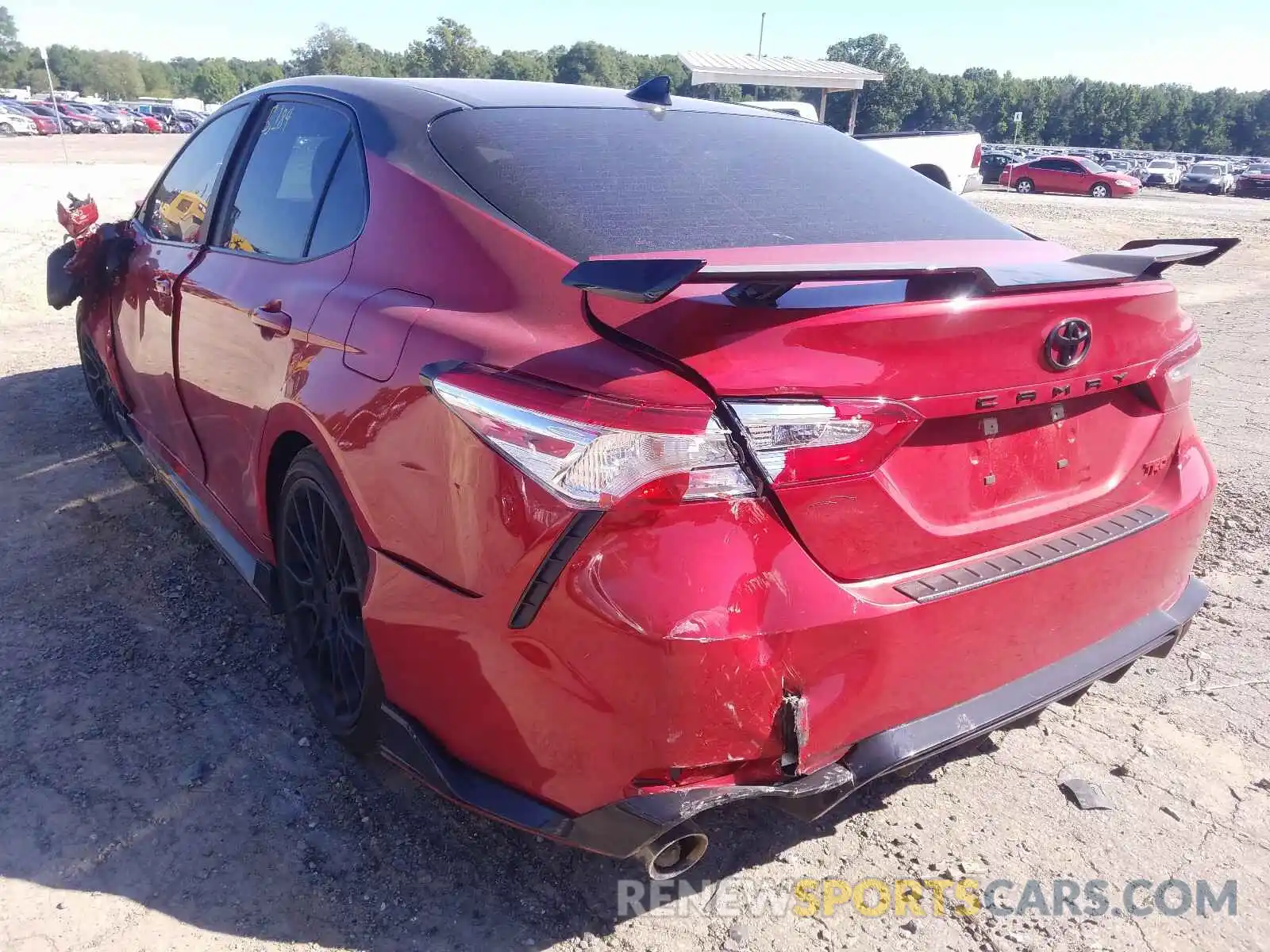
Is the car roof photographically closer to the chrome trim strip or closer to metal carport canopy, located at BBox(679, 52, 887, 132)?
the chrome trim strip

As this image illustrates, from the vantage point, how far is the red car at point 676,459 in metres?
1.64

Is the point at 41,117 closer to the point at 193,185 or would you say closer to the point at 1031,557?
the point at 193,185

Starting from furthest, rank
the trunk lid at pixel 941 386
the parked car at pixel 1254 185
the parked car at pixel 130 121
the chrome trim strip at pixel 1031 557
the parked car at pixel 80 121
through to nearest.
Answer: the parked car at pixel 130 121 < the parked car at pixel 80 121 < the parked car at pixel 1254 185 < the chrome trim strip at pixel 1031 557 < the trunk lid at pixel 941 386

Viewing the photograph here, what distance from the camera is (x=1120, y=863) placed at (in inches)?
91.0

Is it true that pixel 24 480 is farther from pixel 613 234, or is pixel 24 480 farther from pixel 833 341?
pixel 833 341

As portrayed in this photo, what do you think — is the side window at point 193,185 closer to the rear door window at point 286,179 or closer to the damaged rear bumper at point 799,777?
the rear door window at point 286,179

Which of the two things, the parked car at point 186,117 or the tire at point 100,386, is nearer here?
the tire at point 100,386

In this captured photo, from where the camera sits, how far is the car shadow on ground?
2.12 m

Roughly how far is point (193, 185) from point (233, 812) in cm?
236

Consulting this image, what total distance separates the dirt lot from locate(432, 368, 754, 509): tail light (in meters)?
1.09

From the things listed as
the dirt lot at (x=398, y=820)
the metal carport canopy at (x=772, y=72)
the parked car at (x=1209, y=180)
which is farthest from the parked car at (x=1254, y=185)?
the dirt lot at (x=398, y=820)

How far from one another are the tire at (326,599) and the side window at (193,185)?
1.30 meters

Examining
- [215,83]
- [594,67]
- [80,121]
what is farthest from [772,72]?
[215,83]

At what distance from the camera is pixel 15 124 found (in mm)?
49781
